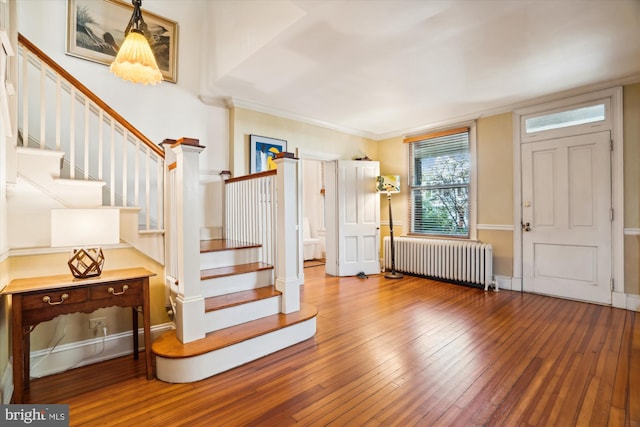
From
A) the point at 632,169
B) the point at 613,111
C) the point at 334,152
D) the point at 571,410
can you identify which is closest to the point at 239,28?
the point at 334,152

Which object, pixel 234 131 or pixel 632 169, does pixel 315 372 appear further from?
pixel 632 169

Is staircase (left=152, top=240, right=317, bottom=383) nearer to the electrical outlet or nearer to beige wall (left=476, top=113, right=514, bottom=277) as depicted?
the electrical outlet

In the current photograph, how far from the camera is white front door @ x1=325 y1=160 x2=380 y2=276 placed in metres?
5.22

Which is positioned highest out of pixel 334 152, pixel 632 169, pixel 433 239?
pixel 334 152

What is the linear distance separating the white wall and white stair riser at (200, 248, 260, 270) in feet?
2.73

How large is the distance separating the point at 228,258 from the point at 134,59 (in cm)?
183

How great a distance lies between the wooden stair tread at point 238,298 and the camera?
2385 mm

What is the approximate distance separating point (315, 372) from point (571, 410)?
1.56 metres

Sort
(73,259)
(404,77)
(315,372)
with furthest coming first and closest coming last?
1. (404,77)
2. (315,372)
3. (73,259)

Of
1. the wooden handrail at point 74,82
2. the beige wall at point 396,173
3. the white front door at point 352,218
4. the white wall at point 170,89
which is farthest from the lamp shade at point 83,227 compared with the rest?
the beige wall at point 396,173

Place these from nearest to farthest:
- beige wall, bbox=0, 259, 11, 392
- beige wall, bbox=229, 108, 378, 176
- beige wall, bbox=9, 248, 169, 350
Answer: beige wall, bbox=0, 259, 11, 392 < beige wall, bbox=9, 248, 169, 350 < beige wall, bbox=229, 108, 378, 176

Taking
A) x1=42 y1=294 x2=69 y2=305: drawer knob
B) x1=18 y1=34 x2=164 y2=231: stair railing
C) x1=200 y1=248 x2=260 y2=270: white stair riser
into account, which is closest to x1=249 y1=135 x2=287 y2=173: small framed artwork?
x1=18 y1=34 x2=164 y2=231: stair railing

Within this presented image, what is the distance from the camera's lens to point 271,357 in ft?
7.74

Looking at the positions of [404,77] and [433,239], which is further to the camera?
[433,239]
